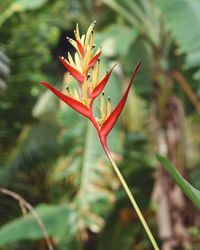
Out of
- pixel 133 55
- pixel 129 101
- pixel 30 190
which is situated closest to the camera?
pixel 133 55

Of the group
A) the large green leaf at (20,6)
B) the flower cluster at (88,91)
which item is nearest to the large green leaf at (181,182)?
the flower cluster at (88,91)

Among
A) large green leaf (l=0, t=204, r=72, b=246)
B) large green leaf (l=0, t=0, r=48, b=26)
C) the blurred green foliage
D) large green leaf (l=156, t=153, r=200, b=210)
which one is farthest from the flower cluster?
large green leaf (l=0, t=204, r=72, b=246)

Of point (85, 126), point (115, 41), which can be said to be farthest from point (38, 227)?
point (115, 41)

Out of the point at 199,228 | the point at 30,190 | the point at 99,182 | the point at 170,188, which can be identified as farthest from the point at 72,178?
the point at 30,190

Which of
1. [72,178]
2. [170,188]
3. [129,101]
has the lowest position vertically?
[170,188]

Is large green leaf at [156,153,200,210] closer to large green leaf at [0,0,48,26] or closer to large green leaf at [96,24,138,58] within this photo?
large green leaf at [0,0,48,26]

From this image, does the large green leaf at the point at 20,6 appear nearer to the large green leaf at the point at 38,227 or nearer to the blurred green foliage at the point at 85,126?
the blurred green foliage at the point at 85,126

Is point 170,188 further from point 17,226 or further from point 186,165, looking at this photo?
point 17,226
